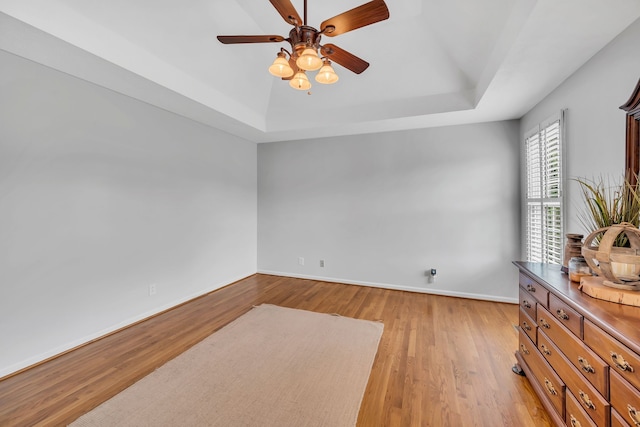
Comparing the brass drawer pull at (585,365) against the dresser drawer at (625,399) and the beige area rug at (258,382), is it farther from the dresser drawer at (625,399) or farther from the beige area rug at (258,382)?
the beige area rug at (258,382)

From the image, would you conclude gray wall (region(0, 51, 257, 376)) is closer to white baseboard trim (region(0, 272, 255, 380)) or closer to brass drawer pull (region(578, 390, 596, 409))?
white baseboard trim (region(0, 272, 255, 380))

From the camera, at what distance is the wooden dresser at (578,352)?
0.97 m

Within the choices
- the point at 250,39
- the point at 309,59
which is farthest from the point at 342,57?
the point at 250,39

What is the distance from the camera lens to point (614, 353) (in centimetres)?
102

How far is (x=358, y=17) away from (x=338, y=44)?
152cm

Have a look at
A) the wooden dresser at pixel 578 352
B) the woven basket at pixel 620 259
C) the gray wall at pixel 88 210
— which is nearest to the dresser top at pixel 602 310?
the wooden dresser at pixel 578 352

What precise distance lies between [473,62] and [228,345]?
3823mm

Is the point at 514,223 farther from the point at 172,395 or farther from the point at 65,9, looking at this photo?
the point at 65,9

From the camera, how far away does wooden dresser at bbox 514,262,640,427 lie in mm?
972

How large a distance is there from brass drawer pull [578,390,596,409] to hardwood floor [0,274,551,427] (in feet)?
1.75

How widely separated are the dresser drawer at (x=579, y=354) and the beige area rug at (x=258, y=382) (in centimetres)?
124

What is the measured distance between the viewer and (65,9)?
1811 mm

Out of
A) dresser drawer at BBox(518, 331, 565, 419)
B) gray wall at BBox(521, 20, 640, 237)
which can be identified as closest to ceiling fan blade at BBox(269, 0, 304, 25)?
gray wall at BBox(521, 20, 640, 237)

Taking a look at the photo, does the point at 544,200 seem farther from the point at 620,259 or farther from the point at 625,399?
the point at 625,399
